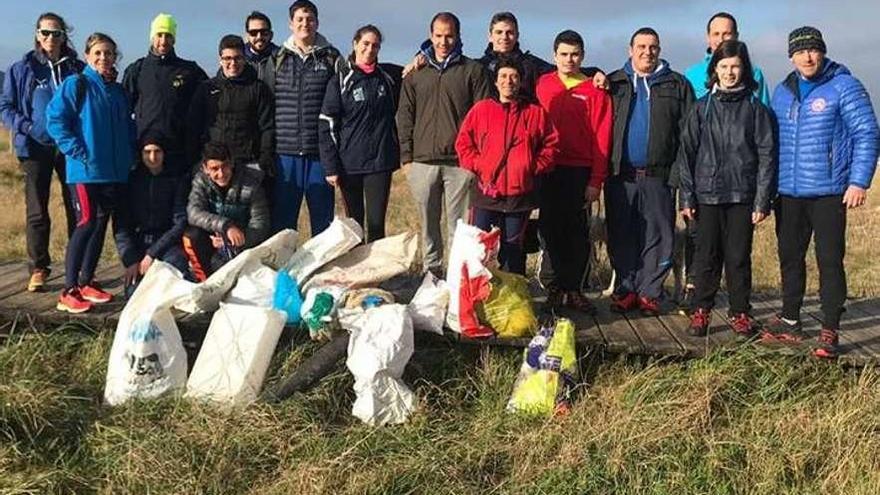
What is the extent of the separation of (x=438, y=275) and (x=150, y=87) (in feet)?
8.46

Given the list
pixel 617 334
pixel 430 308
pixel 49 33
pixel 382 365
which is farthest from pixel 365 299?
pixel 49 33

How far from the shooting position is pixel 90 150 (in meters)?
5.71

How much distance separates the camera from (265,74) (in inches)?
253

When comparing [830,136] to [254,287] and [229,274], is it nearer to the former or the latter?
[254,287]

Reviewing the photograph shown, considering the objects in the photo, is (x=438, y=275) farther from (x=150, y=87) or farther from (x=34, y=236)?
(x=34, y=236)

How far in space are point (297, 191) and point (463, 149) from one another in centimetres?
149

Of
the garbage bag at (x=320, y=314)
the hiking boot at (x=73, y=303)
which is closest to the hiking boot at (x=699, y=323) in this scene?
the garbage bag at (x=320, y=314)

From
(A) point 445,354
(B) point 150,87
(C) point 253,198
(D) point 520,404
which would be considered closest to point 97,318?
(C) point 253,198

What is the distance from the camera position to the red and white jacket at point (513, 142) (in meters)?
5.59

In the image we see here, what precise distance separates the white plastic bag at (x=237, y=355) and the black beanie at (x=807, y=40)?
11.5 feet

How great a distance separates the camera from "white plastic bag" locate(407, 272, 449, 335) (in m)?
5.29

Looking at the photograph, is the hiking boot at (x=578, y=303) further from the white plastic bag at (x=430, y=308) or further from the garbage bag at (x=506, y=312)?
the white plastic bag at (x=430, y=308)

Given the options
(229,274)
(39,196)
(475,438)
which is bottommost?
(475,438)

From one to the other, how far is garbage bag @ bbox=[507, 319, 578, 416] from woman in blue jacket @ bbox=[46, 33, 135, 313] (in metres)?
2.98
